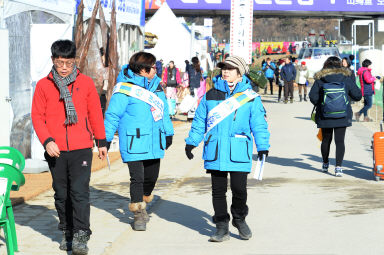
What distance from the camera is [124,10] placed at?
1819cm

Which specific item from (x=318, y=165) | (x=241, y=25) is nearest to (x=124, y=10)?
(x=241, y=25)

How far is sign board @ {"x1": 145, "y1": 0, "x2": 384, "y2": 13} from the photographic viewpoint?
4469 cm

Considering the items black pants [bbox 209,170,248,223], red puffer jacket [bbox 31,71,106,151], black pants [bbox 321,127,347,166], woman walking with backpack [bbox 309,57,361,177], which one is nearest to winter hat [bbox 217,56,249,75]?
black pants [bbox 209,170,248,223]

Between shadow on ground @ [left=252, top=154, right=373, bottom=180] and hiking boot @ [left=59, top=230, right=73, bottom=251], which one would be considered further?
shadow on ground @ [left=252, top=154, right=373, bottom=180]

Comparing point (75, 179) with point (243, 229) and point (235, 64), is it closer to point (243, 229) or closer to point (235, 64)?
point (243, 229)

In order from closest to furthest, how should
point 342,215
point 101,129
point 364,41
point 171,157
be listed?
point 101,129, point 342,215, point 171,157, point 364,41

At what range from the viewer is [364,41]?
191 feet

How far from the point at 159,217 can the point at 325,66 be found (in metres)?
4.24

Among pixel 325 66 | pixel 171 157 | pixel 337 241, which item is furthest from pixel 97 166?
pixel 337 241

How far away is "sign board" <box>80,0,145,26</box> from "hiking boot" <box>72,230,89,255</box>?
823cm

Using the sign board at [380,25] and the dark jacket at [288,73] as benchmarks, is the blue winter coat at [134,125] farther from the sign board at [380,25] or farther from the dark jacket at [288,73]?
the sign board at [380,25]

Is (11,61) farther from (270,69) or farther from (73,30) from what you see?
(270,69)

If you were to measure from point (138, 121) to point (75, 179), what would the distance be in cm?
130

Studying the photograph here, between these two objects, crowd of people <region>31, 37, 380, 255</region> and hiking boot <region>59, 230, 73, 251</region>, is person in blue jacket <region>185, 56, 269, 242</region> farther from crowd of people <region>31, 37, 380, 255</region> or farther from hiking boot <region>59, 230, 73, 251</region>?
hiking boot <region>59, 230, 73, 251</region>
